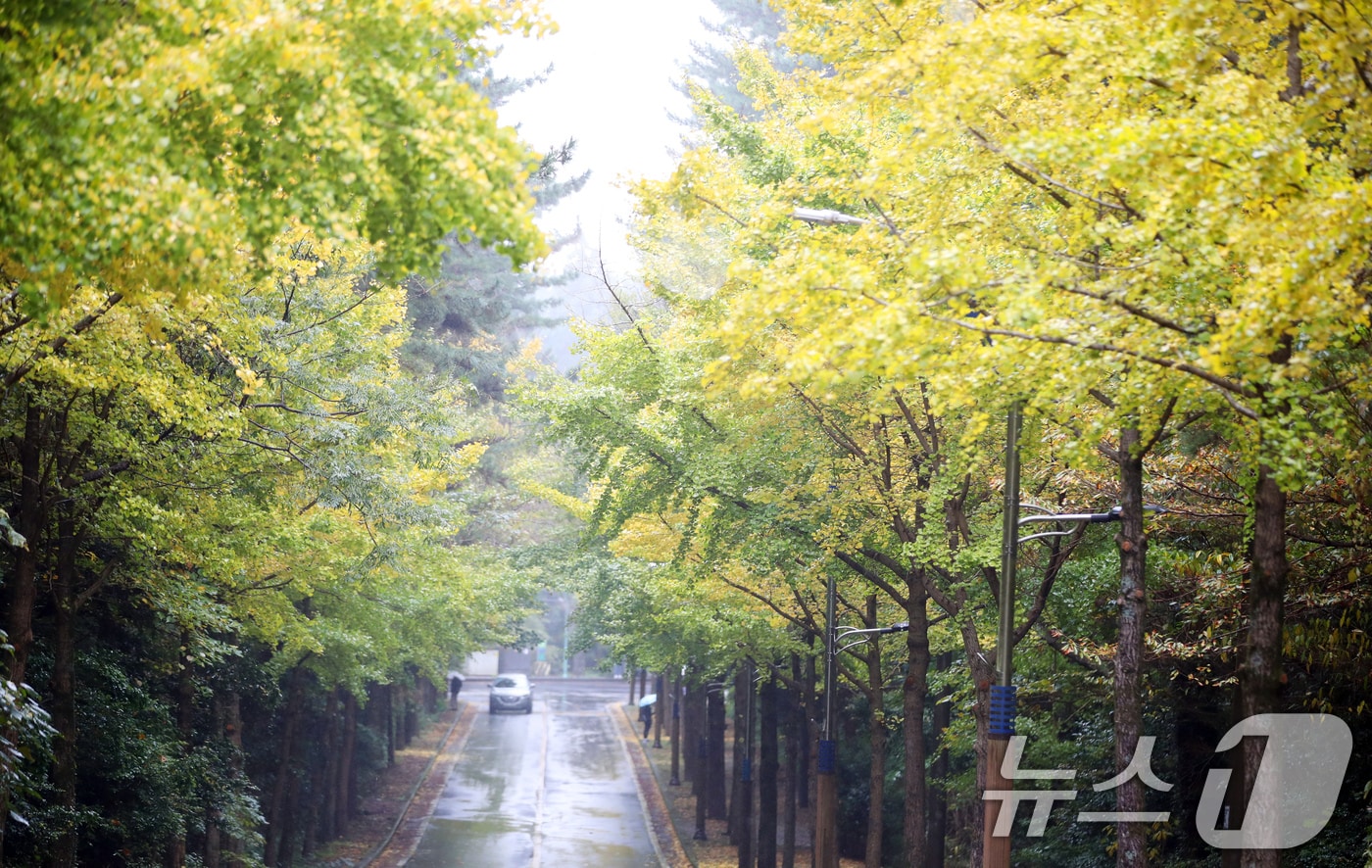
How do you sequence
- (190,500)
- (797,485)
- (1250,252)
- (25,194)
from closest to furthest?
(25,194) → (1250,252) → (190,500) → (797,485)

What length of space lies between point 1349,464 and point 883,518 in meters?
6.06

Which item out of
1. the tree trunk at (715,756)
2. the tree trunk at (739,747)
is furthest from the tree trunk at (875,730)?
the tree trunk at (715,756)

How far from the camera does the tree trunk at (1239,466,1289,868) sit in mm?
8367

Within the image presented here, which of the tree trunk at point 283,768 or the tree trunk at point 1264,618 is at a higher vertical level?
the tree trunk at point 1264,618

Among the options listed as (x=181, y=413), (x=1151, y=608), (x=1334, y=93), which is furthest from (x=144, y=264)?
(x=1151, y=608)

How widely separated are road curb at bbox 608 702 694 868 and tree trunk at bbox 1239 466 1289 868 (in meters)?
20.9

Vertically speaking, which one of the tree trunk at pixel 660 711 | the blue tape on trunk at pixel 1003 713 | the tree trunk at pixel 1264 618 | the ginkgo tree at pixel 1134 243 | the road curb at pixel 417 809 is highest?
the ginkgo tree at pixel 1134 243

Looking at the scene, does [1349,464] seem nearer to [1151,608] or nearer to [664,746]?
[1151,608]

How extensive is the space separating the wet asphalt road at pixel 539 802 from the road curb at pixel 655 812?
0.28 metres

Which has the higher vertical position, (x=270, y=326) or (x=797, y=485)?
(x=270, y=326)

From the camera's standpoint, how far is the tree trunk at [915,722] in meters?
16.4

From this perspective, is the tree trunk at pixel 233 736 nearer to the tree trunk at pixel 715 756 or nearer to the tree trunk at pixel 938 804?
the tree trunk at pixel 938 804

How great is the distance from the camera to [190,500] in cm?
1345

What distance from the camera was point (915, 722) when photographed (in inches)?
669
